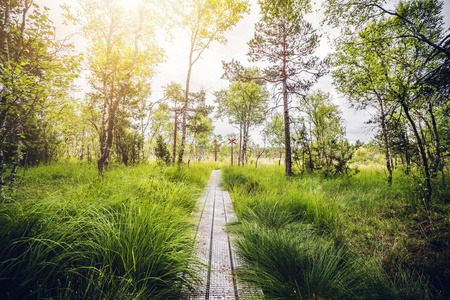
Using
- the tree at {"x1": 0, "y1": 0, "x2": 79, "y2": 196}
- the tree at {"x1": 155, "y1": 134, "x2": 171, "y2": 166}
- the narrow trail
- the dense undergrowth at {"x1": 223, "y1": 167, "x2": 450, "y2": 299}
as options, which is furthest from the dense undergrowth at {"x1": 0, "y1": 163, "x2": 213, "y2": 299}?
the tree at {"x1": 155, "y1": 134, "x2": 171, "y2": 166}

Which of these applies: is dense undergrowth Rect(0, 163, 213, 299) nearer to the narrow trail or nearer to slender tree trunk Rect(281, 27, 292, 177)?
the narrow trail

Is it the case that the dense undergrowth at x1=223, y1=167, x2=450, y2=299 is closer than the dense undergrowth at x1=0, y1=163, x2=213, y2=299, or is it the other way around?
the dense undergrowth at x1=0, y1=163, x2=213, y2=299

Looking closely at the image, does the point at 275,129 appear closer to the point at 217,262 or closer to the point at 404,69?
the point at 404,69

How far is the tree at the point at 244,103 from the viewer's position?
46.4ft

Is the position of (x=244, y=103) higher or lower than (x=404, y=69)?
higher

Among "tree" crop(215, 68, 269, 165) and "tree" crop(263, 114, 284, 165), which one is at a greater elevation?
"tree" crop(215, 68, 269, 165)

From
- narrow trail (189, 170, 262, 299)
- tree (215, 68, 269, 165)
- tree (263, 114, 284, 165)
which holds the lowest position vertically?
narrow trail (189, 170, 262, 299)

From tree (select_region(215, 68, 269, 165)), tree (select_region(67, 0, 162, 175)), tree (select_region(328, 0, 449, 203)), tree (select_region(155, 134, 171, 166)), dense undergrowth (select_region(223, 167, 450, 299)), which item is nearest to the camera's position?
dense undergrowth (select_region(223, 167, 450, 299))

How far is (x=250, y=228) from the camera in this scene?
2.39 meters

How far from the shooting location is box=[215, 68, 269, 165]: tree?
1413 centimetres

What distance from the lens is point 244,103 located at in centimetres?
1526

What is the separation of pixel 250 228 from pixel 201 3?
11.4 metres

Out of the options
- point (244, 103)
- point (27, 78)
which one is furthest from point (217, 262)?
point (244, 103)

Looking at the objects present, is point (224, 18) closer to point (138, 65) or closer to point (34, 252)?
point (138, 65)
